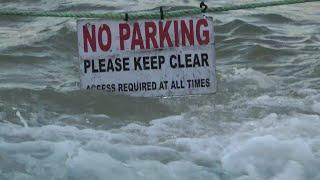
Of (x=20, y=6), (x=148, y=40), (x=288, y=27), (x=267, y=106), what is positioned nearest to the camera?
(x=148, y=40)

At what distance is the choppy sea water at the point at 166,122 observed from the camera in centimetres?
527

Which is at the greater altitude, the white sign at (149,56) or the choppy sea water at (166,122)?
the white sign at (149,56)

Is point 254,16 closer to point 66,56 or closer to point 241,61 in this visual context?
point 241,61

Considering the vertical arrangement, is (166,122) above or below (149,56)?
below

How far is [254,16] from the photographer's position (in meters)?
11.6

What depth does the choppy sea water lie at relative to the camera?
5.27 metres

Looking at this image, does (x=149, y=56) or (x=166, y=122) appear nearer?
(x=149, y=56)

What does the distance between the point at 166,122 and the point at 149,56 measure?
45.4 inches

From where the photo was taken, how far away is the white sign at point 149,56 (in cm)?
523

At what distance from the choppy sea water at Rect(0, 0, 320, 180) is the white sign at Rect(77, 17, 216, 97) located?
0.57 meters

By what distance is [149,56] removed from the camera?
533cm

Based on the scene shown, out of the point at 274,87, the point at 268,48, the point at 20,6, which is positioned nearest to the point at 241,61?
the point at 268,48

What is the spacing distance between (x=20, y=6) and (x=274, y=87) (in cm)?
A: 631

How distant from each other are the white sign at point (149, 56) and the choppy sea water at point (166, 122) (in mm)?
566
